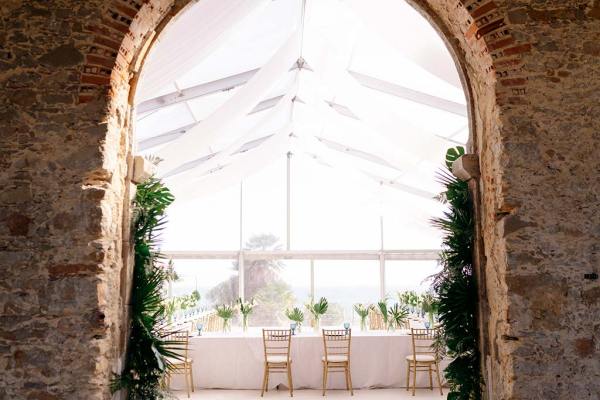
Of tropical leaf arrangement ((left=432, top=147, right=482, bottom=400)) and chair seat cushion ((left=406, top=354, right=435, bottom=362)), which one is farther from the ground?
tropical leaf arrangement ((left=432, top=147, right=482, bottom=400))

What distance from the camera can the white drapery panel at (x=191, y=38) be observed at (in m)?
4.41

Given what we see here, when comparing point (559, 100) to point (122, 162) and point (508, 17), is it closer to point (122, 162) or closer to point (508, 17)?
point (508, 17)

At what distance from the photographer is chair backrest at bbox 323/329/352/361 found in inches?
283

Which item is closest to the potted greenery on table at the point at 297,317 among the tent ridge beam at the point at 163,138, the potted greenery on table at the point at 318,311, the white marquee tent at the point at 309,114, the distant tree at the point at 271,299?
the potted greenery on table at the point at 318,311

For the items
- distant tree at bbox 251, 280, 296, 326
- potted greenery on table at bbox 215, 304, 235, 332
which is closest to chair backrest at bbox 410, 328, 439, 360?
potted greenery on table at bbox 215, 304, 235, 332

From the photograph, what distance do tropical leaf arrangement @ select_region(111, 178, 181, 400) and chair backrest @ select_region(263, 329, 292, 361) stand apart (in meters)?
3.55

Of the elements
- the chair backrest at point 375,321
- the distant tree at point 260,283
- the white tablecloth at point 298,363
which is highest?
the distant tree at point 260,283

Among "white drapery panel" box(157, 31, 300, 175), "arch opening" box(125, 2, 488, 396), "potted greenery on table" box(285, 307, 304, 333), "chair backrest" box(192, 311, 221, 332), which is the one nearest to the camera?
"arch opening" box(125, 2, 488, 396)

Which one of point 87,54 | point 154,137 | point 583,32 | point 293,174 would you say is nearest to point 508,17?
point 583,32

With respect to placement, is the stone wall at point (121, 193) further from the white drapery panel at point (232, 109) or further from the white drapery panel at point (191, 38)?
the white drapery panel at point (232, 109)

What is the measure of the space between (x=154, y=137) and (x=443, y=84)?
173 inches

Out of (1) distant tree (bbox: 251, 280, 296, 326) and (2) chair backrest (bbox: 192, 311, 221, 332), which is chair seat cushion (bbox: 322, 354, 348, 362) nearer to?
(2) chair backrest (bbox: 192, 311, 221, 332)

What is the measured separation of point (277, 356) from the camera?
24.0 feet

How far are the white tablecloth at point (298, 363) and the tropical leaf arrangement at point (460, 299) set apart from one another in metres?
3.88
